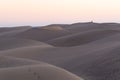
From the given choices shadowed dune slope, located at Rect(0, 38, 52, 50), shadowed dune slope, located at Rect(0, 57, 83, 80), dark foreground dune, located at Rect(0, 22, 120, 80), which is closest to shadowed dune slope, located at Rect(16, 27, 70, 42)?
dark foreground dune, located at Rect(0, 22, 120, 80)

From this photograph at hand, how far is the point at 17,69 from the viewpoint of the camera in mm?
7988

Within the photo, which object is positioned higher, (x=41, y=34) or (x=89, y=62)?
(x=89, y=62)

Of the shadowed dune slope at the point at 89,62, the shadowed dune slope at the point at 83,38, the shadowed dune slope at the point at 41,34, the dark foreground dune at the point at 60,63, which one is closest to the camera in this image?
the dark foreground dune at the point at 60,63

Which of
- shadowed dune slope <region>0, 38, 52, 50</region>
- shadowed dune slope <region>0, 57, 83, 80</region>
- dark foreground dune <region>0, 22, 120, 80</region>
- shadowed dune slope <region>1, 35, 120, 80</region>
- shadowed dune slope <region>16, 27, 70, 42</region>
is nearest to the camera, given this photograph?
shadowed dune slope <region>0, 57, 83, 80</region>

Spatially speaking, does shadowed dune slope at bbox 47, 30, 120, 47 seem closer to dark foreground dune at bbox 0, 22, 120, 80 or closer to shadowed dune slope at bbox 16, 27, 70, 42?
dark foreground dune at bbox 0, 22, 120, 80

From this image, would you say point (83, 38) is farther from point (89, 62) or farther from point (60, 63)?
point (89, 62)

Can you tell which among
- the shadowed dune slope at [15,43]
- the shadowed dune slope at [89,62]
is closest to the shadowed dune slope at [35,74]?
the shadowed dune slope at [89,62]

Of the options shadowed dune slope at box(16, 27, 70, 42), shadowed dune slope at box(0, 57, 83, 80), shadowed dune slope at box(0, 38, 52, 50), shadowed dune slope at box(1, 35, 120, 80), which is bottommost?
shadowed dune slope at box(16, 27, 70, 42)

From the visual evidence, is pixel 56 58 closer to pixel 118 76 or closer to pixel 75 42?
pixel 118 76

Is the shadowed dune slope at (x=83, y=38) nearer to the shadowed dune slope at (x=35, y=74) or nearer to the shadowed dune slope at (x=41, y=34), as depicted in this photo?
the shadowed dune slope at (x=41, y=34)

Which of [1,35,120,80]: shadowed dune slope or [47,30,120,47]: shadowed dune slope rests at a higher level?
[1,35,120,80]: shadowed dune slope

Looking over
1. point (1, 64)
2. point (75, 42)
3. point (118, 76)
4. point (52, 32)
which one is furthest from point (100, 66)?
point (52, 32)

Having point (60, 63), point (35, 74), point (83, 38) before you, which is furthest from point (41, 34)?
point (35, 74)

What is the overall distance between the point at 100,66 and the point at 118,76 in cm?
169
